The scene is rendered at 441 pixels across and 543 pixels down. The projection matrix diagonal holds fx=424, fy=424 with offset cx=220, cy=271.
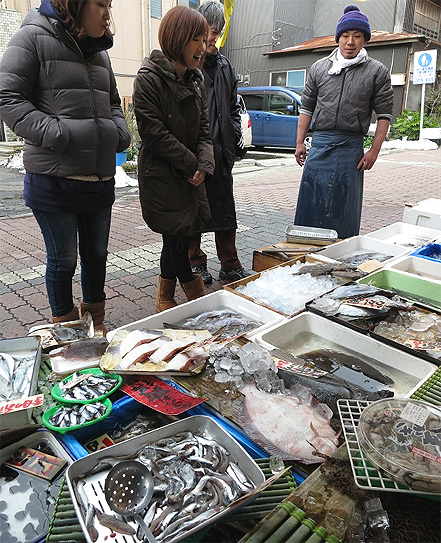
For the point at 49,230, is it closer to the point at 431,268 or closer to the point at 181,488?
the point at 181,488

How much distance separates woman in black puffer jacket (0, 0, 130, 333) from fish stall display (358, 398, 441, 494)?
75.1 inches

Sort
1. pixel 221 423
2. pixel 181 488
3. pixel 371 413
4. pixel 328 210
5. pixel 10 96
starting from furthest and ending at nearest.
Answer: pixel 328 210 < pixel 10 96 < pixel 221 423 < pixel 371 413 < pixel 181 488

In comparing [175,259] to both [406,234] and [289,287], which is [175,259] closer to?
[289,287]

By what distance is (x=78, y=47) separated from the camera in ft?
7.41

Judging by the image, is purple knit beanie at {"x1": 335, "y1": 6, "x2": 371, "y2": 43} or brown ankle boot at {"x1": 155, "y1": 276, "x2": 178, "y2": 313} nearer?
brown ankle boot at {"x1": 155, "y1": 276, "x2": 178, "y2": 313}

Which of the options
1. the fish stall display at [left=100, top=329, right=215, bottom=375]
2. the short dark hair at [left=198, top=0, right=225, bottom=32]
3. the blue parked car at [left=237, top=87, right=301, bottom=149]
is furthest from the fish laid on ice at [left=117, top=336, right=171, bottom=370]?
the blue parked car at [left=237, top=87, right=301, bottom=149]

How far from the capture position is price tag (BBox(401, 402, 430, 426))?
4.03 feet

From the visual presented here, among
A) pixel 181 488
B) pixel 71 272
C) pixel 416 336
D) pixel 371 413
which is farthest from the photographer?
pixel 71 272

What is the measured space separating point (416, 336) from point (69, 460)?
1.49 m

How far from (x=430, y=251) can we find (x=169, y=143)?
6.46 ft

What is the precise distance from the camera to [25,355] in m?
1.78

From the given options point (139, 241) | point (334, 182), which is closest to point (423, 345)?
point (334, 182)

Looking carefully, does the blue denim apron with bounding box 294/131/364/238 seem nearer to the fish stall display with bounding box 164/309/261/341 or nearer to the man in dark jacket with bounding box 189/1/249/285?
the man in dark jacket with bounding box 189/1/249/285

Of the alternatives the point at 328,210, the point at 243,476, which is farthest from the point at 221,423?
the point at 328,210
